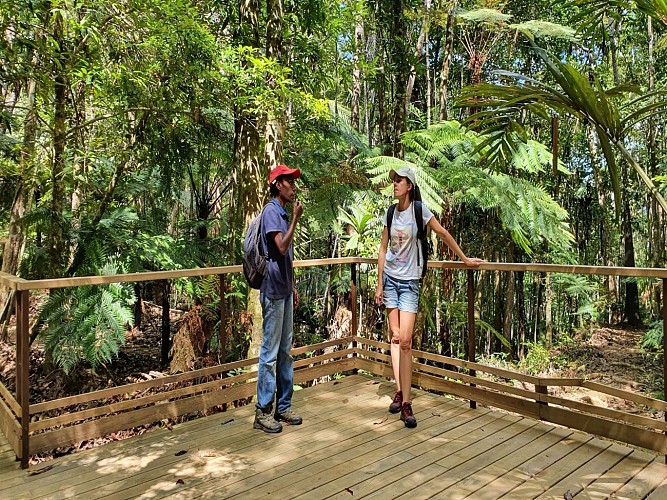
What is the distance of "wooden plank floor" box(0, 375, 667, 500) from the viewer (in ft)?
7.84

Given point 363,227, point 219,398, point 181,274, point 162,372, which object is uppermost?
point 363,227

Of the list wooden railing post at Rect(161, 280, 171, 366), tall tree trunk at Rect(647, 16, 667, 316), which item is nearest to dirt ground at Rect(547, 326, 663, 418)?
tall tree trunk at Rect(647, 16, 667, 316)

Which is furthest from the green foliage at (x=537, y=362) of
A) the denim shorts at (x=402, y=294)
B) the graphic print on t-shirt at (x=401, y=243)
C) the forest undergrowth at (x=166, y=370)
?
the graphic print on t-shirt at (x=401, y=243)

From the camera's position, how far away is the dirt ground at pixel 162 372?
5277 mm

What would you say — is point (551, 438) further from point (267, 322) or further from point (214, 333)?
point (214, 333)

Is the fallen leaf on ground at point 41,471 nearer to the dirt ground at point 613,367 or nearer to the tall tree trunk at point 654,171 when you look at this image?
the dirt ground at point 613,367

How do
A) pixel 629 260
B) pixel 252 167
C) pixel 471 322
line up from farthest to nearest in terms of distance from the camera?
pixel 629 260 < pixel 252 167 < pixel 471 322

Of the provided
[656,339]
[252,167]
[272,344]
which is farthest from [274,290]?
[656,339]

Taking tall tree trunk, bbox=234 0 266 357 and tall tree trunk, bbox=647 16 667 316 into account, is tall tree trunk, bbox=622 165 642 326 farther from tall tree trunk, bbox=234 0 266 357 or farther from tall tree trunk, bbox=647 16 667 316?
tall tree trunk, bbox=234 0 266 357

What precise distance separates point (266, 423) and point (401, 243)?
5.12ft

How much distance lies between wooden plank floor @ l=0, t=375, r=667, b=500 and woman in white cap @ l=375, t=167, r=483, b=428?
39cm

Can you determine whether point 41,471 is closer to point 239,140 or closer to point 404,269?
point 404,269

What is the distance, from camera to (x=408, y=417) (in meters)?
3.23

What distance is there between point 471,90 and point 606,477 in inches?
99.5
